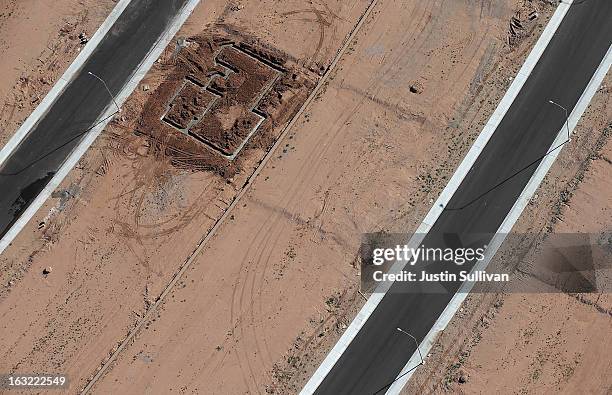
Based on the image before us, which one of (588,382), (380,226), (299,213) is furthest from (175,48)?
(588,382)

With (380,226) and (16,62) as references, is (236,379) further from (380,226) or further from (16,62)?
(16,62)

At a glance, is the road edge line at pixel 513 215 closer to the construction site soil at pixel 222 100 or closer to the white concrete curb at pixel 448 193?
the white concrete curb at pixel 448 193

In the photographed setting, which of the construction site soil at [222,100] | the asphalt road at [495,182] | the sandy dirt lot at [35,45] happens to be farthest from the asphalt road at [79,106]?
the asphalt road at [495,182]

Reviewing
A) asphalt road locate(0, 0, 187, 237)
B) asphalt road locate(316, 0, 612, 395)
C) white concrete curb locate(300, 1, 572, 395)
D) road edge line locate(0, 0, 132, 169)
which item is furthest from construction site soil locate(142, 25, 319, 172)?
asphalt road locate(316, 0, 612, 395)

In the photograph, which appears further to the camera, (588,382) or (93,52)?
(93,52)

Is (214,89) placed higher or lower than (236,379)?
higher

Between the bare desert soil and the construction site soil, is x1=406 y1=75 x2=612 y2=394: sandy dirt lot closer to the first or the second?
the bare desert soil

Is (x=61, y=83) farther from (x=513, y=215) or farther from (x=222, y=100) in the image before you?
(x=513, y=215)
